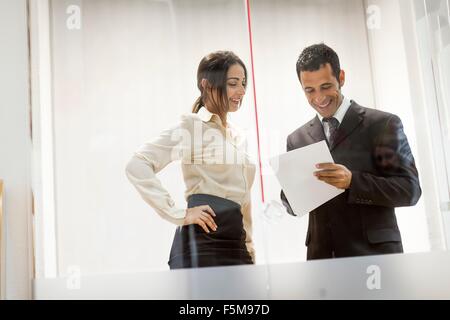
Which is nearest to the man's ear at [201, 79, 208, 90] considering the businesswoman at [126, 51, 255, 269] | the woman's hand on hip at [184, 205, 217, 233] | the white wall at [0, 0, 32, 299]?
the businesswoman at [126, 51, 255, 269]

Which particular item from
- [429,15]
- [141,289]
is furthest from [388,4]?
[141,289]

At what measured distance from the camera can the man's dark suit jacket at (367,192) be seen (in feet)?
6.08

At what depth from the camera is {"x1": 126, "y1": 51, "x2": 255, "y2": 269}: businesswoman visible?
2016mm

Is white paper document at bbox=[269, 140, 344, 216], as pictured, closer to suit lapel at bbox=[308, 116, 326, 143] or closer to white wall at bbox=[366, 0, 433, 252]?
suit lapel at bbox=[308, 116, 326, 143]

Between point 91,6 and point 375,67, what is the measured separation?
3.91 ft

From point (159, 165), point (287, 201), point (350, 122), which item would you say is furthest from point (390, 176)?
point (159, 165)

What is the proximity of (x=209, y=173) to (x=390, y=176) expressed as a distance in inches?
26.4

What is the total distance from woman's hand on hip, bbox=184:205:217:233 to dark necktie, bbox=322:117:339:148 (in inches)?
20.5

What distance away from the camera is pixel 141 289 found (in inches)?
82.2

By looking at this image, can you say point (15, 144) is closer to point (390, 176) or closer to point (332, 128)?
point (332, 128)

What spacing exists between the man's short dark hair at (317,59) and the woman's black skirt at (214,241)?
1.92 ft

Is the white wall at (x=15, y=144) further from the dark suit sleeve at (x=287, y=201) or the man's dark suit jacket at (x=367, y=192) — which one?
the man's dark suit jacket at (x=367, y=192)

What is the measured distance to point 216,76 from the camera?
6.82 feet
